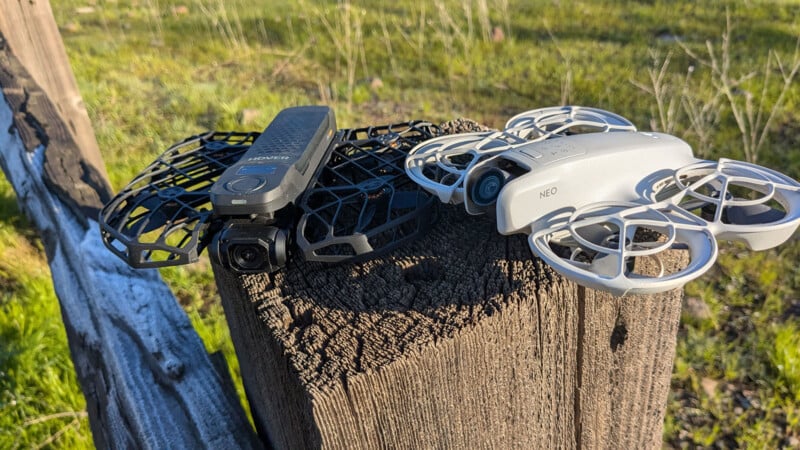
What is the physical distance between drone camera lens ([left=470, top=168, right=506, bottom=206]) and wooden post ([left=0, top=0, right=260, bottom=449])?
2.68 ft

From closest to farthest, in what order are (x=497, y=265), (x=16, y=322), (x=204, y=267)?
(x=497, y=265), (x=16, y=322), (x=204, y=267)

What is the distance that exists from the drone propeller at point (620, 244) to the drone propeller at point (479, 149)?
0.56 feet

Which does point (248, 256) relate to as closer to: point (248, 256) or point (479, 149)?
point (248, 256)

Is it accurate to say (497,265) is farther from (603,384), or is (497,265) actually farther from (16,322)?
(16,322)

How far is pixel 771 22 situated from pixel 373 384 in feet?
23.5

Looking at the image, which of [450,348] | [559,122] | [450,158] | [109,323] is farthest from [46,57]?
[450,348]

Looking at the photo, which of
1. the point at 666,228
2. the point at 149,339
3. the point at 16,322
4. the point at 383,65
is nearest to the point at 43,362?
the point at 16,322

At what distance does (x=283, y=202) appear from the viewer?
1227 millimetres

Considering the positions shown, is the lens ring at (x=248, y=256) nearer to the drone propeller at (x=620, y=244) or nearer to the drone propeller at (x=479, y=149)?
the drone propeller at (x=479, y=149)

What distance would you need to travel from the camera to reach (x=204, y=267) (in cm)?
372

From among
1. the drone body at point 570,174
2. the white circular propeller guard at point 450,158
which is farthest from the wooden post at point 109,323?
the drone body at point 570,174

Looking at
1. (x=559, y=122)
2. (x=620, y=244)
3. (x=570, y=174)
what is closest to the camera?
(x=620, y=244)

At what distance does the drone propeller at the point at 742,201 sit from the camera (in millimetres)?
1096

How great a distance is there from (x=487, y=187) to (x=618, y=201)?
24 cm
